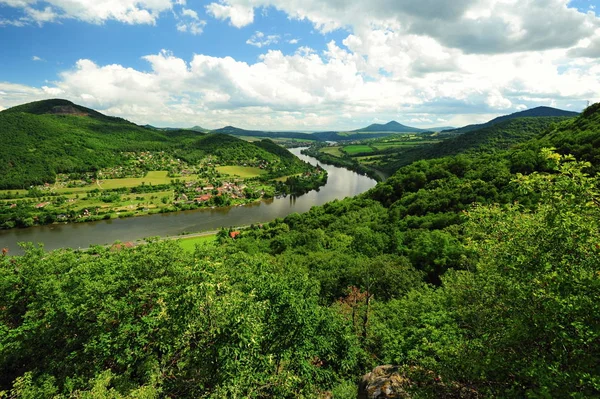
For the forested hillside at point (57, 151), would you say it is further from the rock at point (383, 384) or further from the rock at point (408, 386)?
the rock at point (408, 386)

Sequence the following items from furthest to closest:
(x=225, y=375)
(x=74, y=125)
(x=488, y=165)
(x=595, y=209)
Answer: (x=74, y=125)
(x=488, y=165)
(x=225, y=375)
(x=595, y=209)

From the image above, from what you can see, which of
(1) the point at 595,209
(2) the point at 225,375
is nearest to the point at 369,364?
(2) the point at 225,375

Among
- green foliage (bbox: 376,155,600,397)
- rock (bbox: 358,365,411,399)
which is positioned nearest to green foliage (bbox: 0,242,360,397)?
rock (bbox: 358,365,411,399)

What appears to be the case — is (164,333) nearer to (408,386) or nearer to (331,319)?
(331,319)

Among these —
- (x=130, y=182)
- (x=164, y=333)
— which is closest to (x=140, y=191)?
(x=130, y=182)

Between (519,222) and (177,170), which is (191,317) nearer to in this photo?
(519,222)

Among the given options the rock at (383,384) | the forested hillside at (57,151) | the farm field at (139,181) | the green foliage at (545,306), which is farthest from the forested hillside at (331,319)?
the forested hillside at (57,151)
